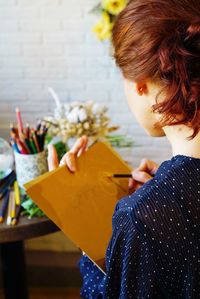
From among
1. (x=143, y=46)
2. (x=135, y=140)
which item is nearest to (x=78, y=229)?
(x=143, y=46)

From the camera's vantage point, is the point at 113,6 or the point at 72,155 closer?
the point at 72,155

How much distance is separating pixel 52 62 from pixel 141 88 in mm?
1263

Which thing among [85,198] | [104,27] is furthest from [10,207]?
[104,27]

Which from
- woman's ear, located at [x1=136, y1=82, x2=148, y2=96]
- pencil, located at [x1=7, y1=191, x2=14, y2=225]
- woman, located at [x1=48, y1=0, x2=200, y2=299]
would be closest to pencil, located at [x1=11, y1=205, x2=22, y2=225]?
pencil, located at [x1=7, y1=191, x2=14, y2=225]

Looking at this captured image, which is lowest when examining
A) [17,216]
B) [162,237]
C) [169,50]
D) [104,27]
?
[17,216]

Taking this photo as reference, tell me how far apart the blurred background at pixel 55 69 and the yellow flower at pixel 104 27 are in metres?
0.14

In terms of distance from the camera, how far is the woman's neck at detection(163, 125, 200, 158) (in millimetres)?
705

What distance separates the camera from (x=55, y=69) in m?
1.92

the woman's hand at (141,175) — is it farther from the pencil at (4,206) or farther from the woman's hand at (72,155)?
the pencil at (4,206)

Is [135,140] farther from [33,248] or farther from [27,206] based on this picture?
[27,206]

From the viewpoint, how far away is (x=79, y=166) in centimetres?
100

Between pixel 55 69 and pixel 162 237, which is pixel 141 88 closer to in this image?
pixel 162 237

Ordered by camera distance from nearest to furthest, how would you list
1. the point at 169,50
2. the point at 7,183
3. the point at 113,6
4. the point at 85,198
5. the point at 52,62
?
1. the point at 169,50
2. the point at 85,198
3. the point at 7,183
4. the point at 113,6
5. the point at 52,62

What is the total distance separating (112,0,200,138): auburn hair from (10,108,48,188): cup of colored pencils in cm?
60
